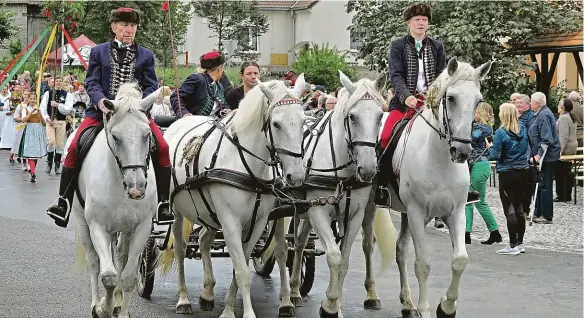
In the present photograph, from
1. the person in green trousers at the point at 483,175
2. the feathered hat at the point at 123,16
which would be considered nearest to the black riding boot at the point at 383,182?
the feathered hat at the point at 123,16

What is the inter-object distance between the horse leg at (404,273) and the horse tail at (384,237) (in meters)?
0.23

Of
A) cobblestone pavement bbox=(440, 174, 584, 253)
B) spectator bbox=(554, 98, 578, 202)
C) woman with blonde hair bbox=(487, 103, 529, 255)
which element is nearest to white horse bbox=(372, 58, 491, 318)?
woman with blonde hair bbox=(487, 103, 529, 255)

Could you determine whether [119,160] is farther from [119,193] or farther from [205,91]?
[205,91]

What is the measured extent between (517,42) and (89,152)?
19833 millimetres

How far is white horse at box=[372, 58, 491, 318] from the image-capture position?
884 cm

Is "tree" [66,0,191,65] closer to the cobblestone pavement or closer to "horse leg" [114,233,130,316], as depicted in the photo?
the cobblestone pavement

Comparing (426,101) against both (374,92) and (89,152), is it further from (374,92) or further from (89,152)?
(89,152)

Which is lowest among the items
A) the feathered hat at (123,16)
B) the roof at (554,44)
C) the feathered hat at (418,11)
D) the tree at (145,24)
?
the feathered hat at (123,16)

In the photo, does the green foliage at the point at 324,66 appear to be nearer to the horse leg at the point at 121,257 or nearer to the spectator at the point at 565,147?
the spectator at the point at 565,147

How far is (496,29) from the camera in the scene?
26359 mm

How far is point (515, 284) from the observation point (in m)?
11.8

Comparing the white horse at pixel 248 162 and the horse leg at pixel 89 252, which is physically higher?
the white horse at pixel 248 162

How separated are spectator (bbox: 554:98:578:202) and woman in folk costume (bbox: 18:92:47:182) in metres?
11.5

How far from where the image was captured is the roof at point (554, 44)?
25781 millimetres
